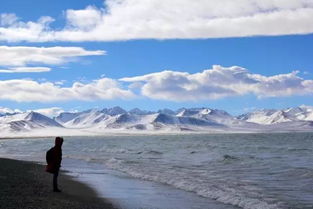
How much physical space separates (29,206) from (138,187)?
10.0 metres

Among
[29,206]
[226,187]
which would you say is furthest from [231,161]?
[29,206]

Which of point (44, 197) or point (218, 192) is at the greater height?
point (44, 197)

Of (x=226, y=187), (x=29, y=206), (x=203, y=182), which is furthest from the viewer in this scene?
(x=203, y=182)

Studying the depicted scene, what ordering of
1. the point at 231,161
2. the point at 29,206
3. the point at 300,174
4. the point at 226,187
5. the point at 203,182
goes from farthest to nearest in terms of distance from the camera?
the point at 231,161, the point at 300,174, the point at 203,182, the point at 226,187, the point at 29,206

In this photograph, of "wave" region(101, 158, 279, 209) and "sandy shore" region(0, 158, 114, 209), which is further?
"wave" region(101, 158, 279, 209)

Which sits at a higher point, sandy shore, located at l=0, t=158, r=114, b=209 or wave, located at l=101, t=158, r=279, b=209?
sandy shore, located at l=0, t=158, r=114, b=209

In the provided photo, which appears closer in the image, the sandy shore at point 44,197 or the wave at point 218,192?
the sandy shore at point 44,197

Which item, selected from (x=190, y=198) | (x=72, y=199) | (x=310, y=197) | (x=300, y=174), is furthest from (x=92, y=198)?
(x=300, y=174)

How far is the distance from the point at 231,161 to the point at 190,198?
85.1 feet

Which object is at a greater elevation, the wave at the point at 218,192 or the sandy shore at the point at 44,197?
the sandy shore at the point at 44,197

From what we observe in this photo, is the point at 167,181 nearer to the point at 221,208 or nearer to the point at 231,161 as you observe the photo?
the point at 221,208

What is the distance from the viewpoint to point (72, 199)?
62.7ft

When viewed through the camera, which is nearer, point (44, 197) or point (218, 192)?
point (44, 197)

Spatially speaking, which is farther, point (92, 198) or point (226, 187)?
point (226, 187)
